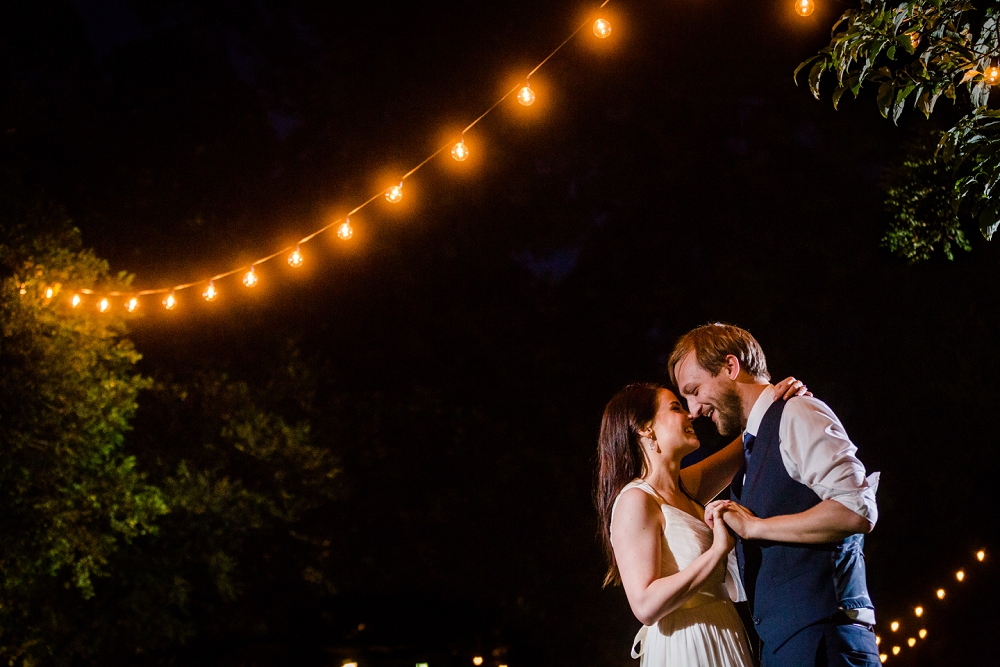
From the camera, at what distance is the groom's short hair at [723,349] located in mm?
2395

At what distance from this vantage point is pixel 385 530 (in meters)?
11.2

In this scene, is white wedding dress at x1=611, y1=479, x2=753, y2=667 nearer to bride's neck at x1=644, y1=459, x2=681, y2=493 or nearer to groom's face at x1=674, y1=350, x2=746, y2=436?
bride's neck at x1=644, y1=459, x2=681, y2=493

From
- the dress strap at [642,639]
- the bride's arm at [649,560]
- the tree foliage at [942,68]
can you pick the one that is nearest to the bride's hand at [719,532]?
the bride's arm at [649,560]

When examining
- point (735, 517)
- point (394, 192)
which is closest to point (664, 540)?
point (735, 517)

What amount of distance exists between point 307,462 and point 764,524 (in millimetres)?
8202

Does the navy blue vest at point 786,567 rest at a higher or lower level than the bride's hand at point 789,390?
lower

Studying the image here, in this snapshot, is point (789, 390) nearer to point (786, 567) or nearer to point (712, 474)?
point (786, 567)

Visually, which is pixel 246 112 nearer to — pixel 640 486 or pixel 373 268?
pixel 373 268

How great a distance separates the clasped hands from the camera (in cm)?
204

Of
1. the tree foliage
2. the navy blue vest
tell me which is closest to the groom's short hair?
the navy blue vest

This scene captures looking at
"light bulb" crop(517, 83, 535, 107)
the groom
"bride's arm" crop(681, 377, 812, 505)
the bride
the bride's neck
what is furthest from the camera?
"light bulb" crop(517, 83, 535, 107)

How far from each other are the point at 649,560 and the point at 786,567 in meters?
0.36

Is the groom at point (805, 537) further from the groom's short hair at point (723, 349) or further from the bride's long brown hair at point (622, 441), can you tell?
the bride's long brown hair at point (622, 441)

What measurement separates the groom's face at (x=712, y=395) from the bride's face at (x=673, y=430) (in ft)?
0.22
